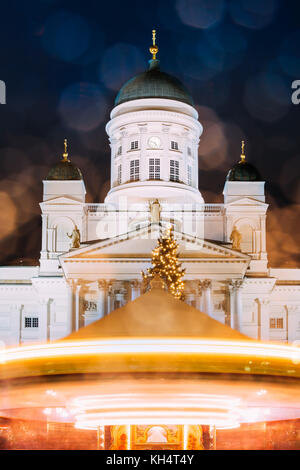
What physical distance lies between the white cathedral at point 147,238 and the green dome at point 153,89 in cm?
11

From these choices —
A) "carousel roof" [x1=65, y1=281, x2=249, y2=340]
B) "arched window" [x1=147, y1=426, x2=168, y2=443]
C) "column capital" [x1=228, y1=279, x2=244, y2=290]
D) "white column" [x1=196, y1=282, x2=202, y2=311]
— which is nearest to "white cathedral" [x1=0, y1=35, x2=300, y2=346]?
"column capital" [x1=228, y1=279, x2=244, y2=290]

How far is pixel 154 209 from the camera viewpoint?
172 feet

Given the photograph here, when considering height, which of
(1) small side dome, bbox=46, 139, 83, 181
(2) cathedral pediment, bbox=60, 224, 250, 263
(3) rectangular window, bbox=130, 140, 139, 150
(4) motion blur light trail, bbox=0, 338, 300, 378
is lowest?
(4) motion blur light trail, bbox=0, 338, 300, 378

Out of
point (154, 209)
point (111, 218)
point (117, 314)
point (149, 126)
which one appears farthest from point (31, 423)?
point (149, 126)

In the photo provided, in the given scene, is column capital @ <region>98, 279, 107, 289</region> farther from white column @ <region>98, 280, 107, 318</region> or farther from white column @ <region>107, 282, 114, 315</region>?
white column @ <region>107, 282, 114, 315</region>

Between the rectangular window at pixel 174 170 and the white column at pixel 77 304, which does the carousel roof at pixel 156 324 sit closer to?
the white column at pixel 77 304

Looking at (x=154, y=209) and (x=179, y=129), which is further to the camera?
(x=179, y=129)

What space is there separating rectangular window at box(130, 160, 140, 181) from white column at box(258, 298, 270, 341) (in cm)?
1576

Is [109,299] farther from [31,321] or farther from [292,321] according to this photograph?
[292,321]

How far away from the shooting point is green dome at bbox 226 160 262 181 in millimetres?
62688

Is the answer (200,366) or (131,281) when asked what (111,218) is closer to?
(131,281)

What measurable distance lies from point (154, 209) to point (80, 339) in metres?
43.2

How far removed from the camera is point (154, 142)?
68625mm

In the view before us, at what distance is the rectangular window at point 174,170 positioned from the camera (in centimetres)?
6819
